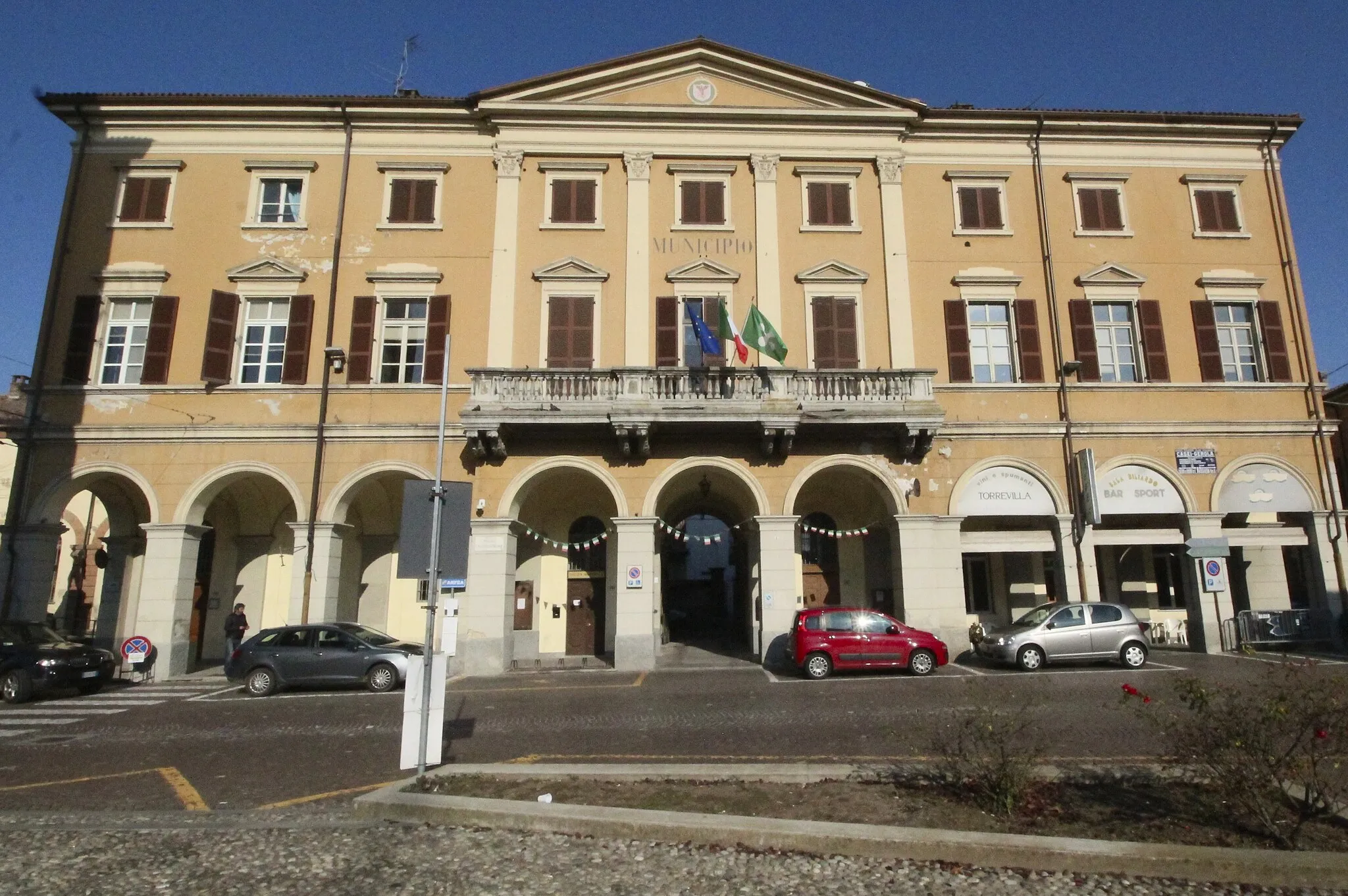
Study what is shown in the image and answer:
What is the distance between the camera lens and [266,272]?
67.9ft

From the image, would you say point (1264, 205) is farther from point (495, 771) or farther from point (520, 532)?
point (495, 771)

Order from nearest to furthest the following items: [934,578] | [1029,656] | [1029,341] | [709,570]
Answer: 1. [1029,656]
2. [934,578]
3. [1029,341]
4. [709,570]

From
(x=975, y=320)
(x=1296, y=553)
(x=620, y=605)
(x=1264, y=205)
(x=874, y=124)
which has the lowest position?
(x=620, y=605)

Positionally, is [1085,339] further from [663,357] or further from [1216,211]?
[663,357]

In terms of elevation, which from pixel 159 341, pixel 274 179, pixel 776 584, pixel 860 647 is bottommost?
pixel 860 647

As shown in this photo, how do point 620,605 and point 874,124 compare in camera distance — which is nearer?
point 620,605

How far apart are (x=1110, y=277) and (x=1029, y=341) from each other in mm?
3061

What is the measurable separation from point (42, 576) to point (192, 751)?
12.0 meters

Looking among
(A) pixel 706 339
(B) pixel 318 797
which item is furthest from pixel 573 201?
(B) pixel 318 797

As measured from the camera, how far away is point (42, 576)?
19.0 m

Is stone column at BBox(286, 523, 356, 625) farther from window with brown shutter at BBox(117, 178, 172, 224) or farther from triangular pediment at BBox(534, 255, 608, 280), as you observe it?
window with brown shutter at BBox(117, 178, 172, 224)

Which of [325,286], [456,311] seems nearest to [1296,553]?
[456,311]

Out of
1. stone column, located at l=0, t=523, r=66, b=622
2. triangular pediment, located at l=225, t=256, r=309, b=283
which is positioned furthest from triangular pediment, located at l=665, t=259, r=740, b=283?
stone column, located at l=0, t=523, r=66, b=622

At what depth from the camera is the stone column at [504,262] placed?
2027 cm
